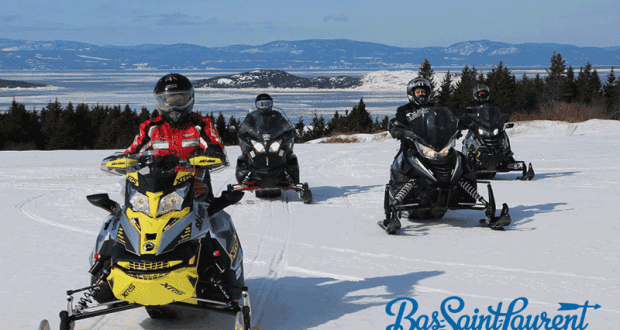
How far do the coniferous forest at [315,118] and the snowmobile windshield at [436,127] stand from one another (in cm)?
2716

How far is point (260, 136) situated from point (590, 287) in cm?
608

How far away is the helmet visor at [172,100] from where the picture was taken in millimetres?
4785

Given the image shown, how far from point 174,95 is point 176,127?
0.31 meters

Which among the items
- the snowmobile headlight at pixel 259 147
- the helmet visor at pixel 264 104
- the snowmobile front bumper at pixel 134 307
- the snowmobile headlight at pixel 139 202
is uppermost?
the helmet visor at pixel 264 104

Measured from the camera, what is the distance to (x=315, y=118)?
65.4 meters

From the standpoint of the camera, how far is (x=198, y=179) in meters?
4.68

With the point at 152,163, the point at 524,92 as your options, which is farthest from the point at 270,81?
the point at 152,163

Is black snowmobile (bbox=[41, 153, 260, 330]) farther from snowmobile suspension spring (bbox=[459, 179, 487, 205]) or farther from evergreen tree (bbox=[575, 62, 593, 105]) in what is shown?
evergreen tree (bbox=[575, 62, 593, 105])

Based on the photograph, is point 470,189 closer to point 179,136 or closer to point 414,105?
point 414,105

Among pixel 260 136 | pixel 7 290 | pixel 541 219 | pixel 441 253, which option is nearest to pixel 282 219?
pixel 260 136

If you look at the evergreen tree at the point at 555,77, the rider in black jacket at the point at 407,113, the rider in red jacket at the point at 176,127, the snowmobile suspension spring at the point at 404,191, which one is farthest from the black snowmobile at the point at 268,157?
the evergreen tree at the point at 555,77

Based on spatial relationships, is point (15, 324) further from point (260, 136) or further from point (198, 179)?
point (260, 136)

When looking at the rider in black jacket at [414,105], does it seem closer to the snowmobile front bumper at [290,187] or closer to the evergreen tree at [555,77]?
the snowmobile front bumper at [290,187]

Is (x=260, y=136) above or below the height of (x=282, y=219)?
above
